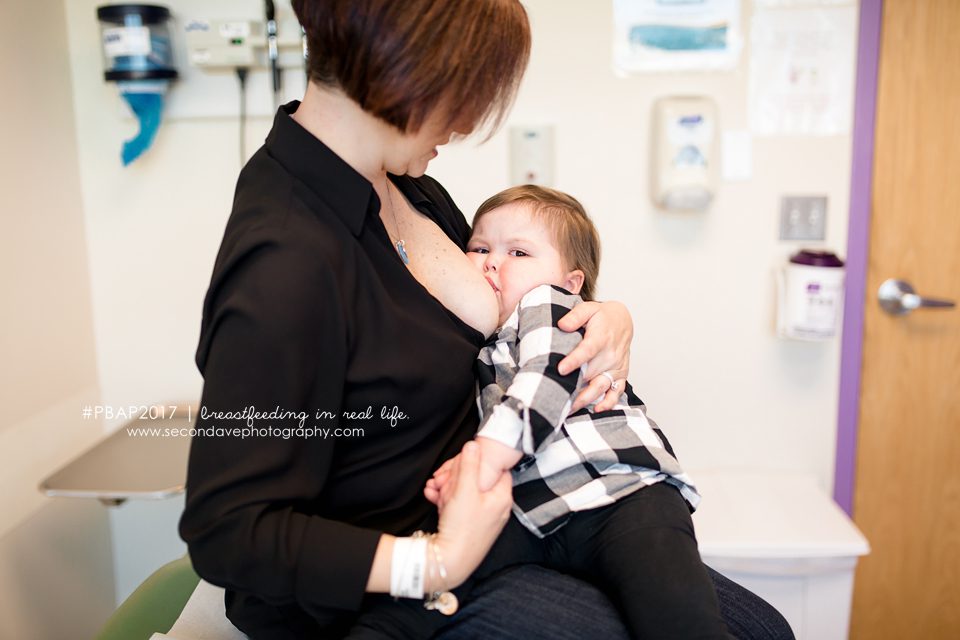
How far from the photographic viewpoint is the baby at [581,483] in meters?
0.95

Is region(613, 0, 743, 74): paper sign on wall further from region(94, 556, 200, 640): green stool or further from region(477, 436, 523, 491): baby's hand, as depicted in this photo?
region(94, 556, 200, 640): green stool

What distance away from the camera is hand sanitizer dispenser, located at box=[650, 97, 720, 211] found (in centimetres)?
187

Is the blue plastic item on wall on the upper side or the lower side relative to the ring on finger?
upper

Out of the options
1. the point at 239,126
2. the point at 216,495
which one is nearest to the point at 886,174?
the point at 239,126

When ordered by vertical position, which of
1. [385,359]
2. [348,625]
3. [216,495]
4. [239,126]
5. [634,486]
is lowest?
[348,625]

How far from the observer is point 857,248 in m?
1.96

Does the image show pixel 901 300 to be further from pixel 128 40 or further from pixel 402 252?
pixel 128 40

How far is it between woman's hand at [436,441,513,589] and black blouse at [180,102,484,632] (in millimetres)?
89

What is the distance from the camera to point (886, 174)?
193 centimetres

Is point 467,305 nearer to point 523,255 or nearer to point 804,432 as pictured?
point 523,255

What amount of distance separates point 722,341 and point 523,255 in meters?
0.93

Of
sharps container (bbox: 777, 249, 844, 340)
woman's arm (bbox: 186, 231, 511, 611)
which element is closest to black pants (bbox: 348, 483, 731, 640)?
woman's arm (bbox: 186, 231, 511, 611)

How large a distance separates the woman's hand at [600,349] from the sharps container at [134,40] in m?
1.31

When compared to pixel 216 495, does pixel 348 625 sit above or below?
below
